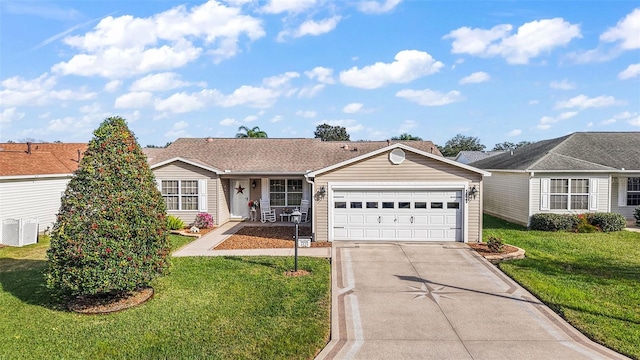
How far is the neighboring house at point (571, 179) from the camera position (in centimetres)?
1647

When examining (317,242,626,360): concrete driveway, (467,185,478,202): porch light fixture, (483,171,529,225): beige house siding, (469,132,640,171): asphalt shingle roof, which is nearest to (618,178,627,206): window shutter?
(469,132,640,171): asphalt shingle roof

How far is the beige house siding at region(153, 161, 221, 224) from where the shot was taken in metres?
17.5

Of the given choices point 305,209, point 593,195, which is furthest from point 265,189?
point 593,195

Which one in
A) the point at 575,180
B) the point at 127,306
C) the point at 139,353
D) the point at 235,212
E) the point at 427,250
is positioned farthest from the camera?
the point at 235,212

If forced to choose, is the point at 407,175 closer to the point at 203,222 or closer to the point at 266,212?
the point at 266,212

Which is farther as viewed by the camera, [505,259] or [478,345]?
[505,259]

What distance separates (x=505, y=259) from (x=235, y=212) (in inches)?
505

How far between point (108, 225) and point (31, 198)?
11676 mm

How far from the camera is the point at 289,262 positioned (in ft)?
34.7

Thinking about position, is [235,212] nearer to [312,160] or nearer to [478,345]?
[312,160]

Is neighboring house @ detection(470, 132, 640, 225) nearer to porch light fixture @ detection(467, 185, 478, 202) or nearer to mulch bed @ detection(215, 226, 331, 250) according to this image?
porch light fixture @ detection(467, 185, 478, 202)

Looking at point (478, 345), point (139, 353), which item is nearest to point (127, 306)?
point (139, 353)

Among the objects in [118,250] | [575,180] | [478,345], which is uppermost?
[575,180]

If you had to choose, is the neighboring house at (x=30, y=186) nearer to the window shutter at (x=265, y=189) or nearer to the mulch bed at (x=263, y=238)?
the mulch bed at (x=263, y=238)
